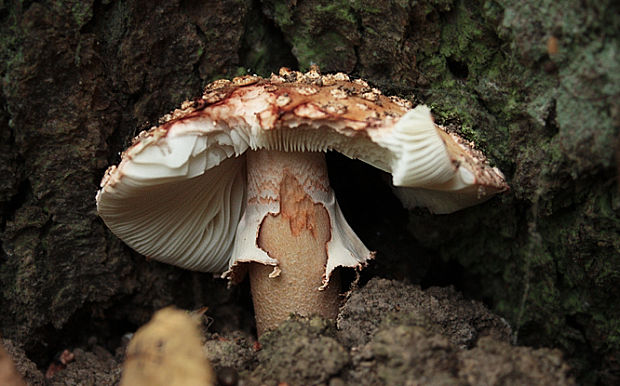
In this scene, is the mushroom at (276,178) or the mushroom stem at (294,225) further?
the mushroom stem at (294,225)

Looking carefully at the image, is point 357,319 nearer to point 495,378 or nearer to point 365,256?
point 365,256

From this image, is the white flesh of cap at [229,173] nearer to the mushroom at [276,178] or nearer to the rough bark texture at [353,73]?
the mushroom at [276,178]

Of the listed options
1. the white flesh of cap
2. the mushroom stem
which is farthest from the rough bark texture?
the mushroom stem

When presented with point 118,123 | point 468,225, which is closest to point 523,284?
point 468,225

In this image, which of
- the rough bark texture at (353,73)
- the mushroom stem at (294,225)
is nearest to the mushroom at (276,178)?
the mushroom stem at (294,225)

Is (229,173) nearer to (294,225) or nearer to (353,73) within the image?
(294,225)
